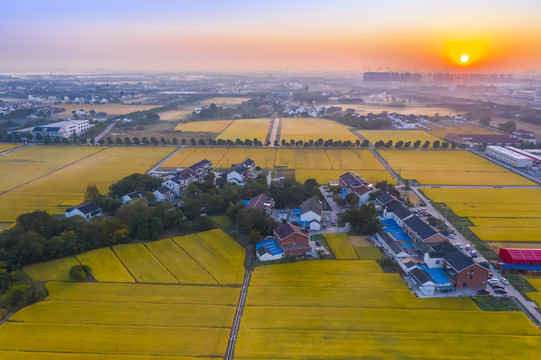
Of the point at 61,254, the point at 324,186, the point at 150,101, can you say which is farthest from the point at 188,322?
the point at 150,101

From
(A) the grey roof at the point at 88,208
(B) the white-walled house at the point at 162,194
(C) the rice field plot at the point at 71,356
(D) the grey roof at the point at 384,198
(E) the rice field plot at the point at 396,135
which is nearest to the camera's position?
(C) the rice field plot at the point at 71,356

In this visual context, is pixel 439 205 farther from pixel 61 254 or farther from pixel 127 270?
pixel 61 254

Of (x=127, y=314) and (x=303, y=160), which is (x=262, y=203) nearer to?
(x=127, y=314)

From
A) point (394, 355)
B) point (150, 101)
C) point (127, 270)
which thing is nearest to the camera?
point (394, 355)

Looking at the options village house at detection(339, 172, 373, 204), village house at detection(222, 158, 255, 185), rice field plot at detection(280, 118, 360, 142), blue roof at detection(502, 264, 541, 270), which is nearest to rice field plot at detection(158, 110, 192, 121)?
rice field plot at detection(280, 118, 360, 142)

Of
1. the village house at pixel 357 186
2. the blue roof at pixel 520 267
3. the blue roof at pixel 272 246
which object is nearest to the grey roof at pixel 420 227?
the blue roof at pixel 520 267

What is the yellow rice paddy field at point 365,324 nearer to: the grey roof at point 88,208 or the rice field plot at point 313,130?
the grey roof at point 88,208

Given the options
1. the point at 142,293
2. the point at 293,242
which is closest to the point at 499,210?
the point at 293,242
